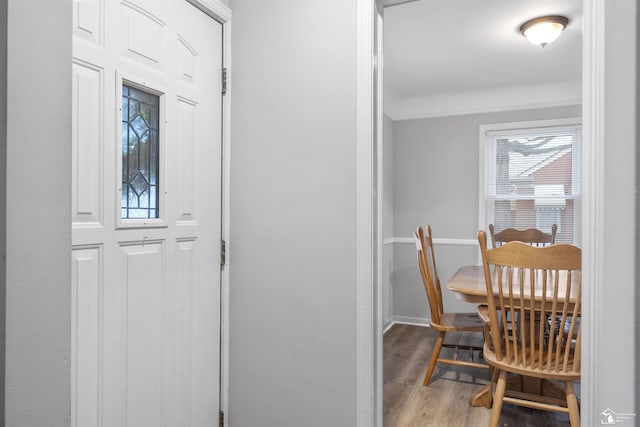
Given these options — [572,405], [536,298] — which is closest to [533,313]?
[536,298]

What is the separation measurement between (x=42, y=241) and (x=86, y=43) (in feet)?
2.90

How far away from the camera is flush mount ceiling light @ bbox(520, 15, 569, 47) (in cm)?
267

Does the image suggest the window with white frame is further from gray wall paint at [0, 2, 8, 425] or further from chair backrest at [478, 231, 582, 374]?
gray wall paint at [0, 2, 8, 425]

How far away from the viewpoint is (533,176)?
4266mm

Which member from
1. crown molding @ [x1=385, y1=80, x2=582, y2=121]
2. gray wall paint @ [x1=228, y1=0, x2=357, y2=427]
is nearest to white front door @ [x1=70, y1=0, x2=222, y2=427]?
gray wall paint @ [x1=228, y1=0, x2=357, y2=427]

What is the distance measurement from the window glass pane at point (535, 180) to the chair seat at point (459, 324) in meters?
1.67

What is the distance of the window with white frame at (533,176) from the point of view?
4102 millimetres

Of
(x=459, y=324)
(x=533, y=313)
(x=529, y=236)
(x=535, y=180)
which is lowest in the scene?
(x=459, y=324)

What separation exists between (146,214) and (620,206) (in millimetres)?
1485

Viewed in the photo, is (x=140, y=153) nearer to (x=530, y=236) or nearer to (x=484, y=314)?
(x=484, y=314)

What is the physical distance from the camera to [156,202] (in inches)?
59.4

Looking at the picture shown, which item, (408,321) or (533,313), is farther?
(408,321)

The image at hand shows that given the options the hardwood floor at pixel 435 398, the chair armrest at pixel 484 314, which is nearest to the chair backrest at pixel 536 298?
the chair armrest at pixel 484 314

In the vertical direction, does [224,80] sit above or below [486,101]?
below
